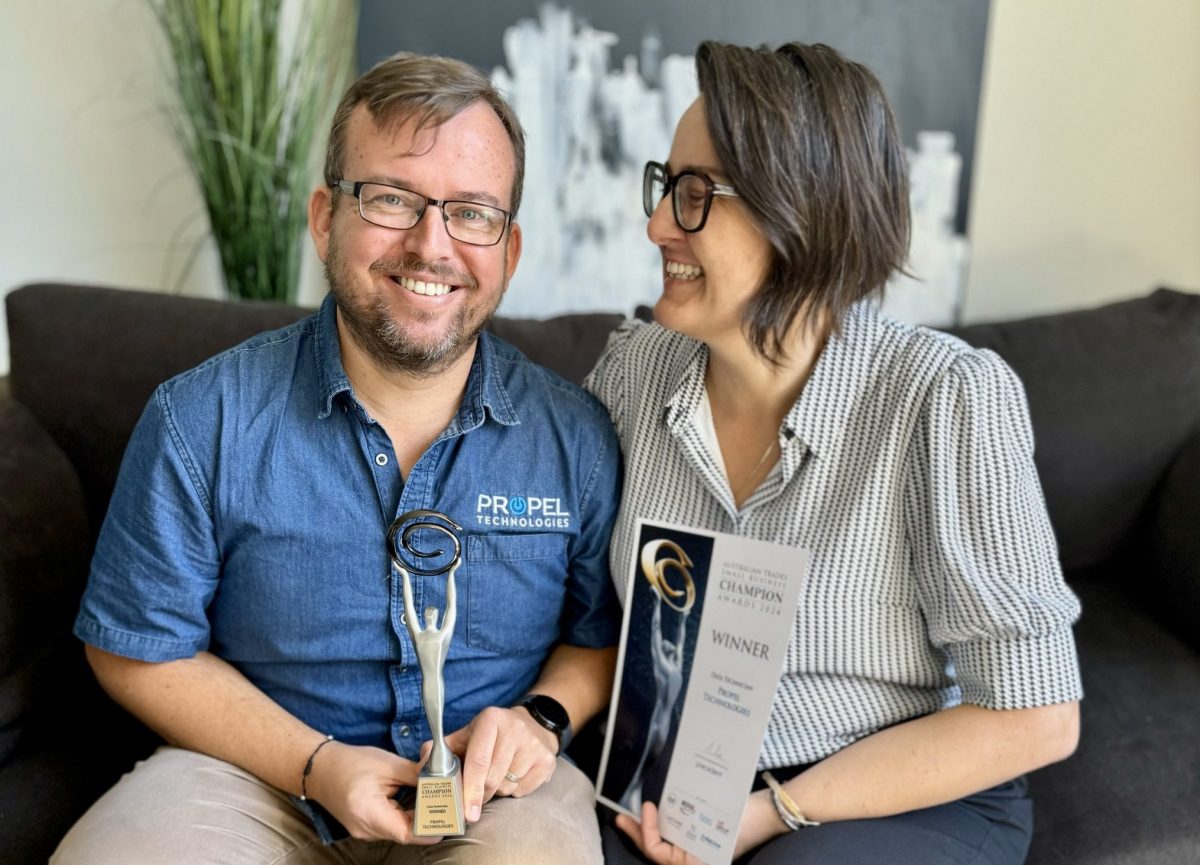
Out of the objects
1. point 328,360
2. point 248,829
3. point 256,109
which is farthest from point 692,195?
point 256,109

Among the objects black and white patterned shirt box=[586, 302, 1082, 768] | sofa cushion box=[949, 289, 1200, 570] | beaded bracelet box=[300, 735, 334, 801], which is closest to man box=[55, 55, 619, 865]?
beaded bracelet box=[300, 735, 334, 801]

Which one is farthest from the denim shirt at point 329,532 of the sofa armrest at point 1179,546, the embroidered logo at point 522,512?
the sofa armrest at point 1179,546

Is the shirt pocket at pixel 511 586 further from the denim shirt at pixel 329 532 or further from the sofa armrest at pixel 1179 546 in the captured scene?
the sofa armrest at pixel 1179 546

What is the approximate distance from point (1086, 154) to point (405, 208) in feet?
5.75

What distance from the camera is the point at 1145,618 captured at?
6.06 ft

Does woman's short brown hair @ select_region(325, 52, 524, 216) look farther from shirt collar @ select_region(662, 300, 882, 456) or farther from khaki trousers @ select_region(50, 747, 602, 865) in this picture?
khaki trousers @ select_region(50, 747, 602, 865)

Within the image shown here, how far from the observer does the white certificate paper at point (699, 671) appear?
1197 millimetres

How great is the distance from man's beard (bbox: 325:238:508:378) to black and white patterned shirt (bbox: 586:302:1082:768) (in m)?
0.28

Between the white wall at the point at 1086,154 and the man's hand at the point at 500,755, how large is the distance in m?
1.72

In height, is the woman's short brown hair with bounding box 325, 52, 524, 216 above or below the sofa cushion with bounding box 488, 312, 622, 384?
above

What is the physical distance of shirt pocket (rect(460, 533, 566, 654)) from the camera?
53.9 inches

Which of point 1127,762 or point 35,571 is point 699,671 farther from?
point 35,571

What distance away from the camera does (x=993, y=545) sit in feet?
3.93

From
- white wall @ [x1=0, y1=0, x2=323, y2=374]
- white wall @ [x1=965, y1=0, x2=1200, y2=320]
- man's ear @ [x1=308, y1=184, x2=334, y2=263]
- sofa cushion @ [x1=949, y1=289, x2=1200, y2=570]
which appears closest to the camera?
man's ear @ [x1=308, y1=184, x2=334, y2=263]
